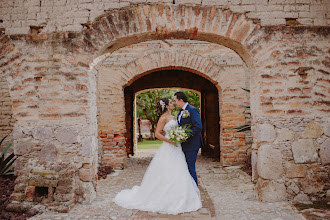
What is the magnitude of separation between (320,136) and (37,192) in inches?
161

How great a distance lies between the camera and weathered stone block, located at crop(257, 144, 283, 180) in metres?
3.79

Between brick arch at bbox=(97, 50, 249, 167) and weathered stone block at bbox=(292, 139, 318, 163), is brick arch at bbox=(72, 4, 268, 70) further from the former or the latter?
brick arch at bbox=(97, 50, 249, 167)

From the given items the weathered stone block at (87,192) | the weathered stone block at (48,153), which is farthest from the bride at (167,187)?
the weathered stone block at (48,153)

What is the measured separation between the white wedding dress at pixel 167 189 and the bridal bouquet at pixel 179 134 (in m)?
0.20

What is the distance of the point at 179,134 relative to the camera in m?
3.93

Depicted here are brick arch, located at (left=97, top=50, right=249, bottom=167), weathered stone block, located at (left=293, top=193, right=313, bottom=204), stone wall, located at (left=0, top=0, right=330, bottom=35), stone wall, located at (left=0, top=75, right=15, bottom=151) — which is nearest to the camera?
weathered stone block, located at (left=293, top=193, right=313, bottom=204)

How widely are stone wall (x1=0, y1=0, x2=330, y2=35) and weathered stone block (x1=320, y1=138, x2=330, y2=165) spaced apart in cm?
171

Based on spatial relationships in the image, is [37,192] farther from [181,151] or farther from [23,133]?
[181,151]

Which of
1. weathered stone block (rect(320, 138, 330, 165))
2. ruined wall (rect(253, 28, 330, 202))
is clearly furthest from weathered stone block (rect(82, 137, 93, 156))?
weathered stone block (rect(320, 138, 330, 165))

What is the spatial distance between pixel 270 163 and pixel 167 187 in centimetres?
150

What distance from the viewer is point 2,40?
12.9 feet

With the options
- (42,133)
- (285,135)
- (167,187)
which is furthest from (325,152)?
(42,133)

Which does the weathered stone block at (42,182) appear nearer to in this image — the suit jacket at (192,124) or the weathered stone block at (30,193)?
the weathered stone block at (30,193)

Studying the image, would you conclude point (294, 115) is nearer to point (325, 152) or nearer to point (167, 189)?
point (325, 152)
